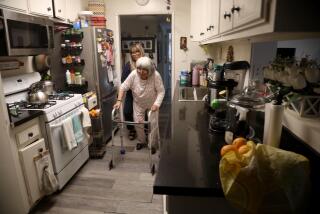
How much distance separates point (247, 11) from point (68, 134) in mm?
1974

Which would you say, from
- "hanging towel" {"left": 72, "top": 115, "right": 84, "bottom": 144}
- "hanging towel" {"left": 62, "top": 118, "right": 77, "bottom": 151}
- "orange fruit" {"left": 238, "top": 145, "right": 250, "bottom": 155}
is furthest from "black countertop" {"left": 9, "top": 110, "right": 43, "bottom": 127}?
"orange fruit" {"left": 238, "top": 145, "right": 250, "bottom": 155}

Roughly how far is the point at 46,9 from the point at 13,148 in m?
1.62

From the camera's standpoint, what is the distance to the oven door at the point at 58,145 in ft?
7.03

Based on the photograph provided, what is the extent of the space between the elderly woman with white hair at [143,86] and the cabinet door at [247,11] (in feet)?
5.56

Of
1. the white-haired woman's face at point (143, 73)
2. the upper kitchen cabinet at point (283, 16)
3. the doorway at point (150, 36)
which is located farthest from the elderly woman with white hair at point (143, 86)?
the upper kitchen cabinet at point (283, 16)

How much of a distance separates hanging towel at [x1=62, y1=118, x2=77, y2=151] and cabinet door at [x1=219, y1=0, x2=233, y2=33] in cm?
169

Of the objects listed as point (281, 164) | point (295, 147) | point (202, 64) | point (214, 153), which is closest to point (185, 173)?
point (214, 153)

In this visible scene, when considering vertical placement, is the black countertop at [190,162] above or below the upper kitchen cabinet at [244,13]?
below

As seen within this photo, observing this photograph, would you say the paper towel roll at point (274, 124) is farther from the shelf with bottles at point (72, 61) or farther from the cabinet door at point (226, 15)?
the shelf with bottles at point (72, 61)

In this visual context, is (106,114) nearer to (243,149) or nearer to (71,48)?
(71,48)

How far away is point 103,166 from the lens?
284 cm

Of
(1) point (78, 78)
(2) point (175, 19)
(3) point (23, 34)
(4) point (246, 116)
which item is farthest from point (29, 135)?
(2) point (175, 19)

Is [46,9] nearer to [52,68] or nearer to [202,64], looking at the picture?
[52,68]

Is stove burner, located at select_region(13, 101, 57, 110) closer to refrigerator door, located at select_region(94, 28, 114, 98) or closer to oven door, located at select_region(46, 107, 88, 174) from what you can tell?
oven door, located at select_region(46, 107, 88, 174)
